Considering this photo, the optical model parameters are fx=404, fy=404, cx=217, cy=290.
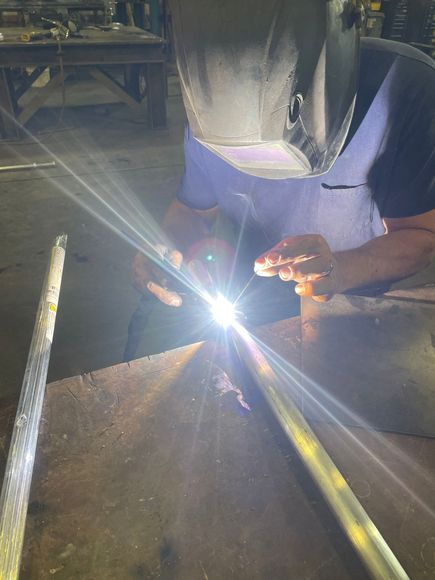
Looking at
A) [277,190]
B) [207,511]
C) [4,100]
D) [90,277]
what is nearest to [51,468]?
[207,511]

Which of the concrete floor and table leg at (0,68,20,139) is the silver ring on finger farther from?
table leg at (0,68,20,139)

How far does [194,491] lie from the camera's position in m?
0.92

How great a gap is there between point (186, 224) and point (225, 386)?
0.96 m

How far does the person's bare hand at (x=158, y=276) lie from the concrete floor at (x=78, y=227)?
3.54 ft

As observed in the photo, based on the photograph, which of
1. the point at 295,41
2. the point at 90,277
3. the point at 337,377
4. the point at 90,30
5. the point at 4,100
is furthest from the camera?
the point at 90,30

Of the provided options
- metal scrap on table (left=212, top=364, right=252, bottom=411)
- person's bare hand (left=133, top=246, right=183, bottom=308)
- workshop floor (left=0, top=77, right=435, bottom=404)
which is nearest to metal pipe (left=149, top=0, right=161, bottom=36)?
workshop floor (left=0, top=77, right=435, bottom=404)

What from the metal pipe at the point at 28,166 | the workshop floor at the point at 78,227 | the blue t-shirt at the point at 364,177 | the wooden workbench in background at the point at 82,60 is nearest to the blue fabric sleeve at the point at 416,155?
the blue t-shirt at the point at 364,177

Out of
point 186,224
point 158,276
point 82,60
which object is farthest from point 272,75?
point 82,60

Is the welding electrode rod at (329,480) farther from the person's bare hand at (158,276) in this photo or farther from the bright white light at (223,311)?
the person's bare hand at (158,276)

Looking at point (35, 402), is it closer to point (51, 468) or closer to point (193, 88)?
point (51, 468)

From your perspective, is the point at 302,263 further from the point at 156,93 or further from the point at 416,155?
the point at 156,93

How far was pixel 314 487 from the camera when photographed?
92cm

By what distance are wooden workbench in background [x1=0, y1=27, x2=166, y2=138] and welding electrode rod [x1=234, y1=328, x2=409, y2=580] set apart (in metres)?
5.38

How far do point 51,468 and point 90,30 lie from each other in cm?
671
